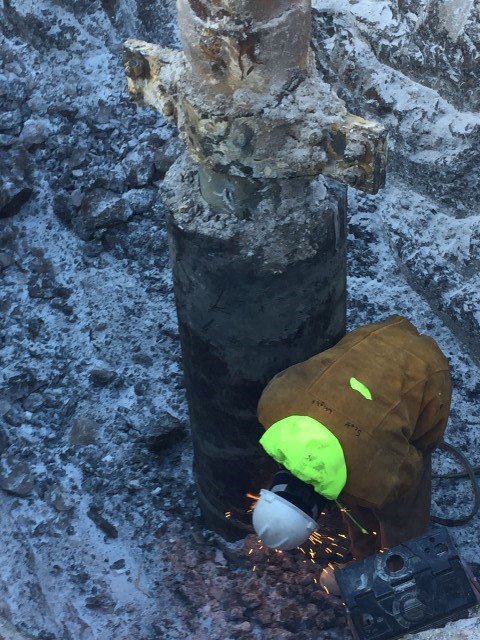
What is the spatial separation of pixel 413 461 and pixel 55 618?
1.38m

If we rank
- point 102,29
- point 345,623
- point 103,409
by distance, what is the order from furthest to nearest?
1. point 102,29
2. point 103,409
3. point 345,623

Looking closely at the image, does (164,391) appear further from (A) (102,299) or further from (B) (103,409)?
(A) (102,299)

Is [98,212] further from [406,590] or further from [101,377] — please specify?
[406,590]

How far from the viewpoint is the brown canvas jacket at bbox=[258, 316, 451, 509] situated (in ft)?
6.68

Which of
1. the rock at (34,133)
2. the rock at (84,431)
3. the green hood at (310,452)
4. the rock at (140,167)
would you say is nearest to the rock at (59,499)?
the rock at (84,431)

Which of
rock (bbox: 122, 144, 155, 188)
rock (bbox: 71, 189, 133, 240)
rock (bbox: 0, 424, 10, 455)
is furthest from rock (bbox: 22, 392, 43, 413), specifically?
rock (bbox: 122, 144, 155, 188)

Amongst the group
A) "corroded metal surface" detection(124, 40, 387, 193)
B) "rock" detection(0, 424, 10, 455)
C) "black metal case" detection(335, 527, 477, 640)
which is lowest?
"rock" detection(0, 424, 10, 455)

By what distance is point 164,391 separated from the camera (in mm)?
3273

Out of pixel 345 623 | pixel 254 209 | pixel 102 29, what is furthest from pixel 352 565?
pixel 102 29

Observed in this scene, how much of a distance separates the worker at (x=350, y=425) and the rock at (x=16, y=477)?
1258 millimetres

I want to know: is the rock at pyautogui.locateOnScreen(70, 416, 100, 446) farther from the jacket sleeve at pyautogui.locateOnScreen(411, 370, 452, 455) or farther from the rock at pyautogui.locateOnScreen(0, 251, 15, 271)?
the jacket sleeve at pyautogui.locateOnScreen(411, 370, 452, 455)

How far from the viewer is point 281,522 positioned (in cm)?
201

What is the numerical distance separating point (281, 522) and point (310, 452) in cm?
20

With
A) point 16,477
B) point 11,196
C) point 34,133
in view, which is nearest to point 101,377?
point 16,477
